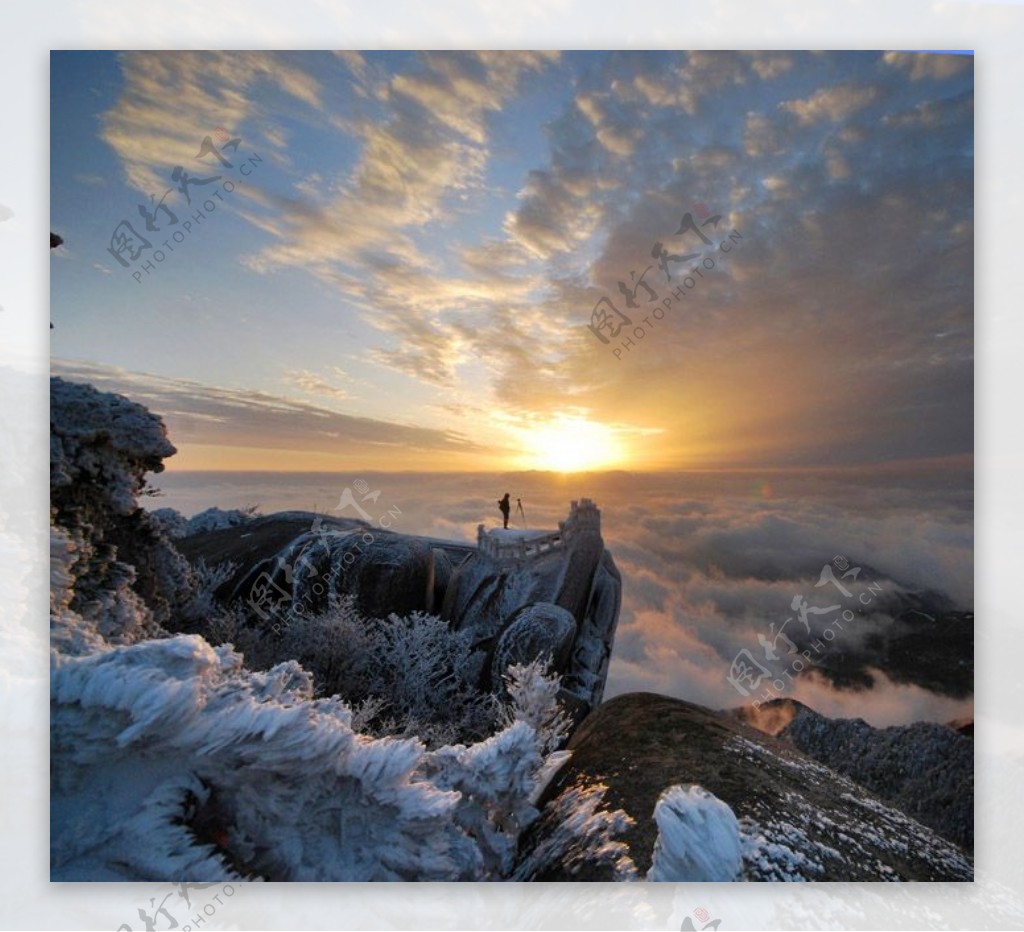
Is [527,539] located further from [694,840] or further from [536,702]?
[694,840]

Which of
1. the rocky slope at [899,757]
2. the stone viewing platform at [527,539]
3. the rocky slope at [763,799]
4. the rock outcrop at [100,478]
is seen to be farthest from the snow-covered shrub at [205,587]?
the rocky slope at [899,757]

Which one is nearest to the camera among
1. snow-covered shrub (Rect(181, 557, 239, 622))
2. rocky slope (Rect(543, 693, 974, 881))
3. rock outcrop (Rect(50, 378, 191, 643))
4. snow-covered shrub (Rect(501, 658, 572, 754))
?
rocky slope (Rect(543, 693, 974, 881))

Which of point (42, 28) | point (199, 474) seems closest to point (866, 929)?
point (199, 474)

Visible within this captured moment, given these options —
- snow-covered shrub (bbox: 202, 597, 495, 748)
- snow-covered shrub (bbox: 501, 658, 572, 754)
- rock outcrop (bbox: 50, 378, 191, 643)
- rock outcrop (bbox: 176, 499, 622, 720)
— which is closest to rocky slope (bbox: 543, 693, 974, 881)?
snow-covered shrub (bbox: 501, 658, 572, 754)

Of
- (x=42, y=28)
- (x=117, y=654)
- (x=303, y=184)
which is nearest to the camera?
(x=117, y=654)

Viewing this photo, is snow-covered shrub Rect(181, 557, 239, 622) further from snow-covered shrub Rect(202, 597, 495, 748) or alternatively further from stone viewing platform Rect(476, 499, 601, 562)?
stone viewing platform Rect(476, 499, 601, 562)

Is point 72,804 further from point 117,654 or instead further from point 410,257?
point 410,257

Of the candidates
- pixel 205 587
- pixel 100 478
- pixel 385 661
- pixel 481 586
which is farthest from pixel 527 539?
pixel 100 478
